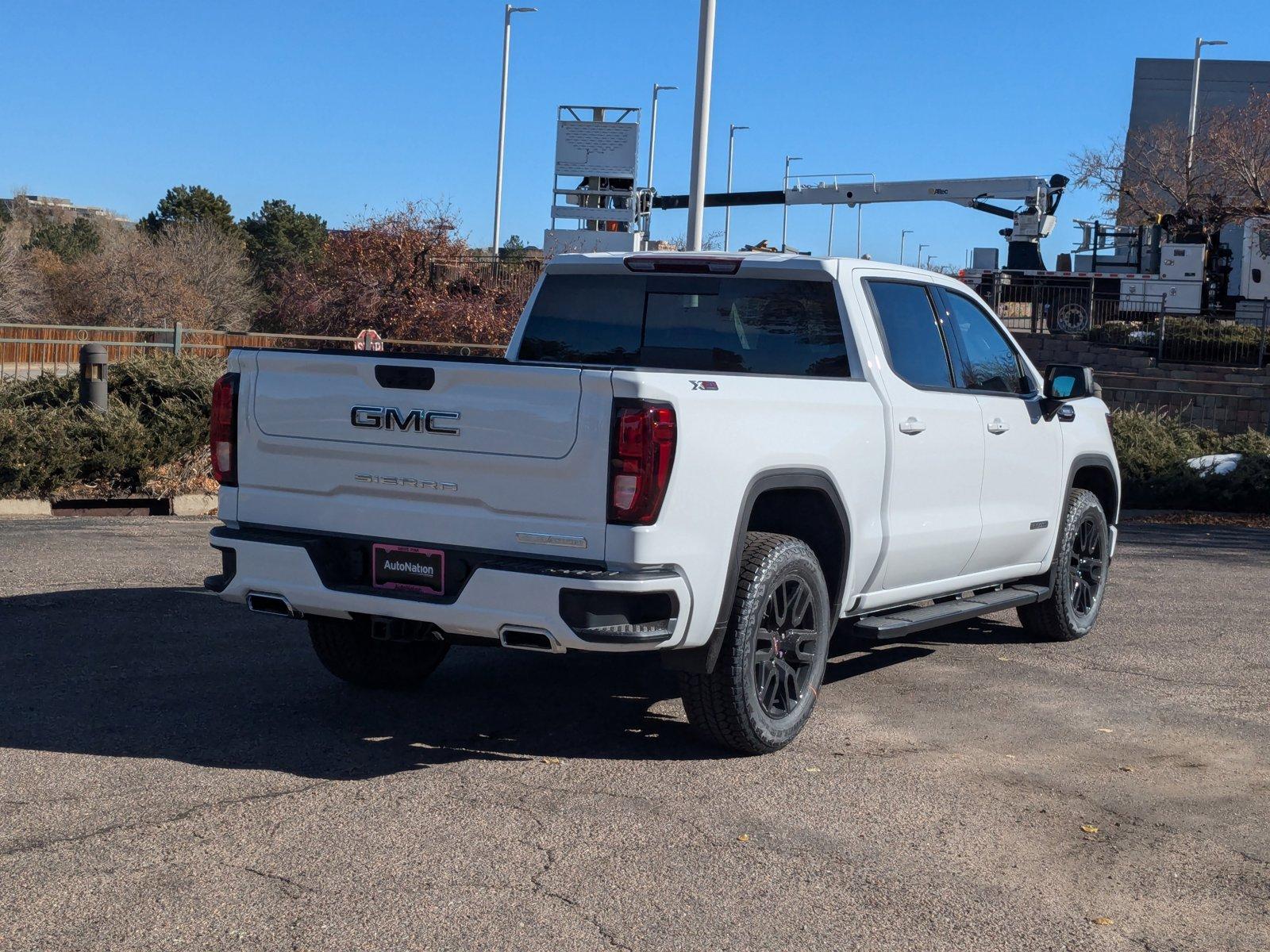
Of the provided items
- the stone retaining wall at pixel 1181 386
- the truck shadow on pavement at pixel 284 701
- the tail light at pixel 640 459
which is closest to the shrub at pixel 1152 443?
the stone retaining wall at pixel 1181 386

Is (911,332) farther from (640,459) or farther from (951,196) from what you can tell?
(951,196)

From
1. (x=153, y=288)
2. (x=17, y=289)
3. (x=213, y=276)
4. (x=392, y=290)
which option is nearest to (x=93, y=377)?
(x=392, y=290)

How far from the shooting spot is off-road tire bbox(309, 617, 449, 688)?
6.60 m

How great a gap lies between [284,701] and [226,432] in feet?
4.32

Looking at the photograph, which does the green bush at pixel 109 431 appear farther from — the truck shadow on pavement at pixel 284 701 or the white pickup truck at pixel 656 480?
the white pickup truck at pixel 656 480

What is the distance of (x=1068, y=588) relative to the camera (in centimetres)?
844

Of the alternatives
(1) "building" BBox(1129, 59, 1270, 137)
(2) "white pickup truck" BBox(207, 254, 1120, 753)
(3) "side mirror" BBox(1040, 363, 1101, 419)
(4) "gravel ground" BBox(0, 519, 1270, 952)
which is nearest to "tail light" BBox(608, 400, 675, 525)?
(2) "white pickup truck" BBox(207, 254, 1120, 753)

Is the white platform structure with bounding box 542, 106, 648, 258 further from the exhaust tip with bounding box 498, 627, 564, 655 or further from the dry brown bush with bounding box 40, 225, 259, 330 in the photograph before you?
the exhaust tip with bounding box 498, 627, 564, 655

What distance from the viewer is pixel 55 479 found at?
1389 centimetres

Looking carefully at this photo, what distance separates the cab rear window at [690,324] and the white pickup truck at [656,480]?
1cm

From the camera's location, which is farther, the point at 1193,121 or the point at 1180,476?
the point at 1193,121

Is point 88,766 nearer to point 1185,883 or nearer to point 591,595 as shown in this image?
point 591,595

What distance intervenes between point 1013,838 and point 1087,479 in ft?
14.5

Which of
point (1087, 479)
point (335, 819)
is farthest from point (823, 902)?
point (1087, 479)
